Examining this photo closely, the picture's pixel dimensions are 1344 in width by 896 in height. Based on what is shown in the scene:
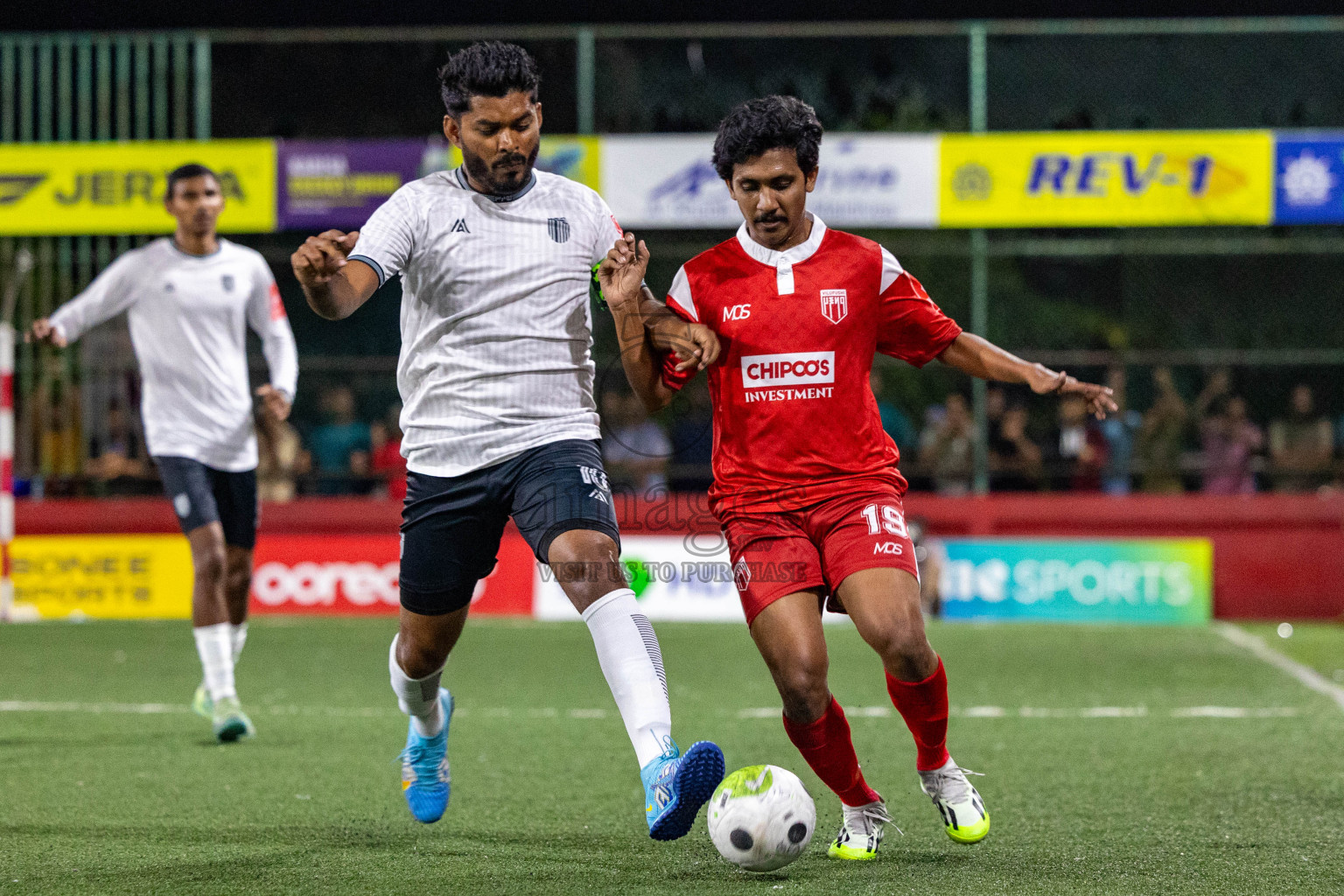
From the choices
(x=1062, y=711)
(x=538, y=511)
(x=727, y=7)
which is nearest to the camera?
(x=538, y=511)

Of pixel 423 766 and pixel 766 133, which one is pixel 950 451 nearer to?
pixel 423 766

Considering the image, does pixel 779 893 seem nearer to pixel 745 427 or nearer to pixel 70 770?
pixel 745 427

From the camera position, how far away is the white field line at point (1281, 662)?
27.4 feet

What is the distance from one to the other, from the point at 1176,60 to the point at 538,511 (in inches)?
453

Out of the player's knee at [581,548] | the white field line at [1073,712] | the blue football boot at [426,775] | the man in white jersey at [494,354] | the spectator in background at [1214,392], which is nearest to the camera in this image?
the player's knee at [581,548]

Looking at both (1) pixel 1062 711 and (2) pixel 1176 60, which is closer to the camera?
(1) pixel 1062 711

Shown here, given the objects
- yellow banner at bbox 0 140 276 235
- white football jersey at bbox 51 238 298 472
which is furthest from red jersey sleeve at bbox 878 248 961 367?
yellow banner at bbox 0 140 276 235

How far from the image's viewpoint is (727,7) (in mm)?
18156

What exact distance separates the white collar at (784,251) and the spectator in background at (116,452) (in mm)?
9991

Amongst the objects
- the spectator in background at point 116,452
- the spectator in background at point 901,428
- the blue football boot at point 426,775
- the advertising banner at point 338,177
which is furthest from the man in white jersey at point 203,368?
the spectator in background at point 901,428

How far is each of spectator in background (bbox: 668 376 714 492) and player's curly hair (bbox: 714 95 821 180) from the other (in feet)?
28.1

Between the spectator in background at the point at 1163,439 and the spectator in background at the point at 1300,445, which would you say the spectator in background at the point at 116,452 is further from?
the spectator in background at the point at 1300,445

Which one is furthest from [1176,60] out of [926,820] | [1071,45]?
[926,820]

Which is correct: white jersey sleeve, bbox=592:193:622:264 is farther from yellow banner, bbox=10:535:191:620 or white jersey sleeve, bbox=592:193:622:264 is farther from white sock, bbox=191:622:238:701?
yellow banner, bbox=10:535:191:620
